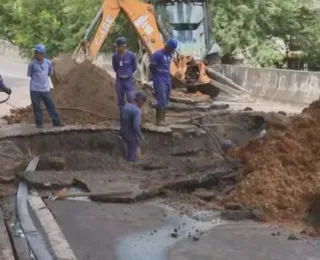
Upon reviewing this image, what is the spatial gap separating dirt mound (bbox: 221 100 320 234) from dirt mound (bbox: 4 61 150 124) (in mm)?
4841

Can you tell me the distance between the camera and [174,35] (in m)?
21.0

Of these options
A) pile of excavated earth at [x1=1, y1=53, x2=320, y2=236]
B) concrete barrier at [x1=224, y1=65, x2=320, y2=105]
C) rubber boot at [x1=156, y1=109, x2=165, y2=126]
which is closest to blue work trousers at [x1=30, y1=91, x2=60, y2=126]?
pile of excavated earth at [x1=1, y1=53, x2=320, y2=236]

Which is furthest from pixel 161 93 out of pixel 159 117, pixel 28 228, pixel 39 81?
pixel 28 228

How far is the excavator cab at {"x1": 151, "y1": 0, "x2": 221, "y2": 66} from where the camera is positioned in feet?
69.6

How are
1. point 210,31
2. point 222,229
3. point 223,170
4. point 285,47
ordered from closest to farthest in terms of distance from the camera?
point 222,229
point 223,170
point 210,31
point 285,47

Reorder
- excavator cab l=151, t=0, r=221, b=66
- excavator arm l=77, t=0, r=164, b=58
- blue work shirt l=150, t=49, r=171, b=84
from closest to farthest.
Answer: blue work shirt l=150, t=49, r=171, b=84
excavator arm l=77, t=0, r=164, b=58
excavator cab l=151, t=0, r=221, b=66

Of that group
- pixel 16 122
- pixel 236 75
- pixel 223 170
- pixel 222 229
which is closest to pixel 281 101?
pixel 236 75

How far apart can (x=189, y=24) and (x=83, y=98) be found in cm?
694

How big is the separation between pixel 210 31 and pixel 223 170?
1242cm

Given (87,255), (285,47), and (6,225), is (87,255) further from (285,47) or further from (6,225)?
(285,47)

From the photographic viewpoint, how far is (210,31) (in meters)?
21.6

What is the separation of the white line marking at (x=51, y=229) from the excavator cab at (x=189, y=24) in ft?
42.4

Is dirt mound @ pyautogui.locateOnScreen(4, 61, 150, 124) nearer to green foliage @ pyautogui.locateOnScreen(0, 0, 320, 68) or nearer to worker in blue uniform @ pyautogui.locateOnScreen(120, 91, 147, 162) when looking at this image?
worker in blue uniform @ pyautogui.locateOnScreen(120, 91, 147, 162)

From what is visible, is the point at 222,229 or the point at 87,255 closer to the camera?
the point at 87,255
